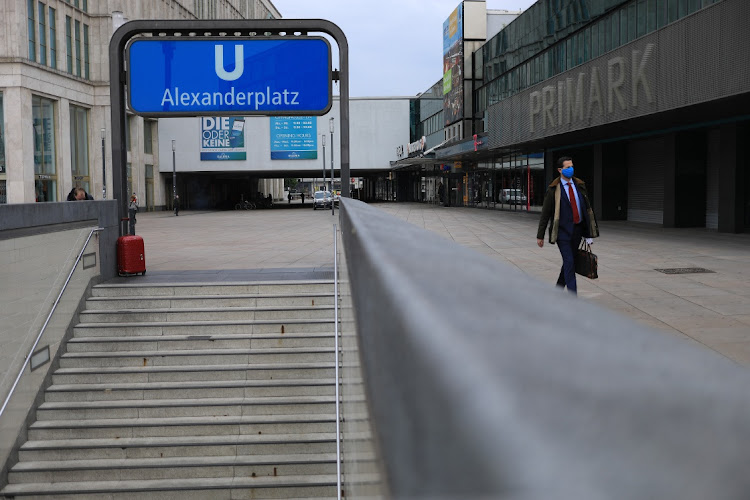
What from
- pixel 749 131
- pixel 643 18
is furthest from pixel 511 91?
pixel 749 131

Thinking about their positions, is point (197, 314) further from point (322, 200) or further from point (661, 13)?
point (322, 200)

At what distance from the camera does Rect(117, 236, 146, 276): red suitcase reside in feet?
37.5

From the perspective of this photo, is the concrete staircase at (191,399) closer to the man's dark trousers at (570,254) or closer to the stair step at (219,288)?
the stair step at (219,288)

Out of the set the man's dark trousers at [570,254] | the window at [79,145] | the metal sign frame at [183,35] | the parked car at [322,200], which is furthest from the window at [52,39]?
the man's dark trousers at [570,254]

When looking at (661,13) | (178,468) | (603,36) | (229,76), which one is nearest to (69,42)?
(603,36)

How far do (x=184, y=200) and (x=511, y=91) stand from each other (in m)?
36.2

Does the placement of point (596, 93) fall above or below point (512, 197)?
above

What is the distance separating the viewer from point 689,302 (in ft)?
30.9

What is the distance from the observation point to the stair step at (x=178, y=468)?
26.8 ft

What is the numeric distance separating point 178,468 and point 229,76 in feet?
20.2

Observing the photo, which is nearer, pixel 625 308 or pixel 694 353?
pixel 694 353

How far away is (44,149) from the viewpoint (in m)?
42.3

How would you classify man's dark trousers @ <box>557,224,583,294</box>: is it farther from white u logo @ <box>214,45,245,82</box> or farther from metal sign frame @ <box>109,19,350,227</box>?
white u logo @ <box>214,45,245,82</box>

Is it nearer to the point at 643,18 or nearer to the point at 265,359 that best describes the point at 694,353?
the point at 265,359
